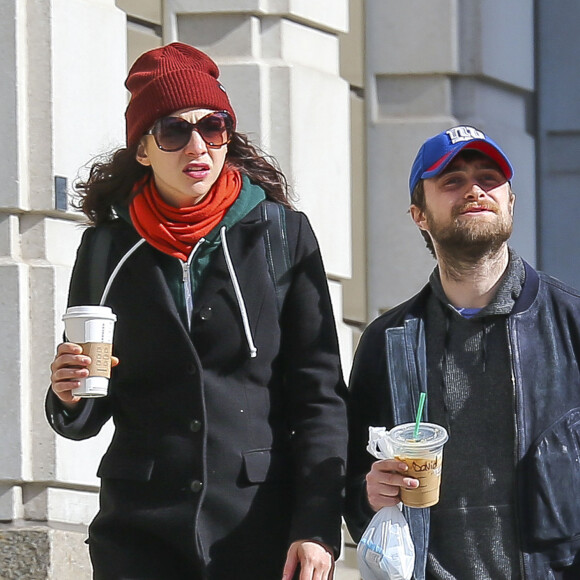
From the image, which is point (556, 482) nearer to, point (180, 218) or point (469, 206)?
point (469, 206)

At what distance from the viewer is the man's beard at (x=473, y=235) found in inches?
→ 164

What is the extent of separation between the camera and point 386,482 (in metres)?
3.88

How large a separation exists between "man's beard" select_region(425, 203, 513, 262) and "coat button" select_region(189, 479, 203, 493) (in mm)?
845

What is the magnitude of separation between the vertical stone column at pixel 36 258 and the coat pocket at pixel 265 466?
76.4 inches

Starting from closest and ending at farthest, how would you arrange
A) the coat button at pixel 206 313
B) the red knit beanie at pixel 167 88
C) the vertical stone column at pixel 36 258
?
the coat button at pixel 206 313 < the red knit beanie at pixel 167 88 < the vertical stone column at pixel 36 258

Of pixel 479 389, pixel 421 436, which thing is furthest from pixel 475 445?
pixel 421 436

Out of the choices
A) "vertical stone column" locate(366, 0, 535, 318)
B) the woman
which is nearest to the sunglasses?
the woman

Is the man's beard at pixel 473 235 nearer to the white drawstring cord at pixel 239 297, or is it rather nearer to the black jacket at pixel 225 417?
the black jacket at pixel 225 417

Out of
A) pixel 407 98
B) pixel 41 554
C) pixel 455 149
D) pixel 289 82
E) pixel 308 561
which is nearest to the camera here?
pixel 308 561

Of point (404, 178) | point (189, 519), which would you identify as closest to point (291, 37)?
point (404, 178)

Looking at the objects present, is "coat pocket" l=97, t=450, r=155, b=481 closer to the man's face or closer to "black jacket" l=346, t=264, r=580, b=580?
"black jacket" l=346, t=264, r=580, b=580

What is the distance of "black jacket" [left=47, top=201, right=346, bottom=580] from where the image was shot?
4.01 m

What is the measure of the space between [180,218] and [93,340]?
431mm

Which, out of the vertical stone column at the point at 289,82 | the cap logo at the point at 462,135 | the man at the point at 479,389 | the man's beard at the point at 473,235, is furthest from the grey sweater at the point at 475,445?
the vertical stone column at the point at 289,82
